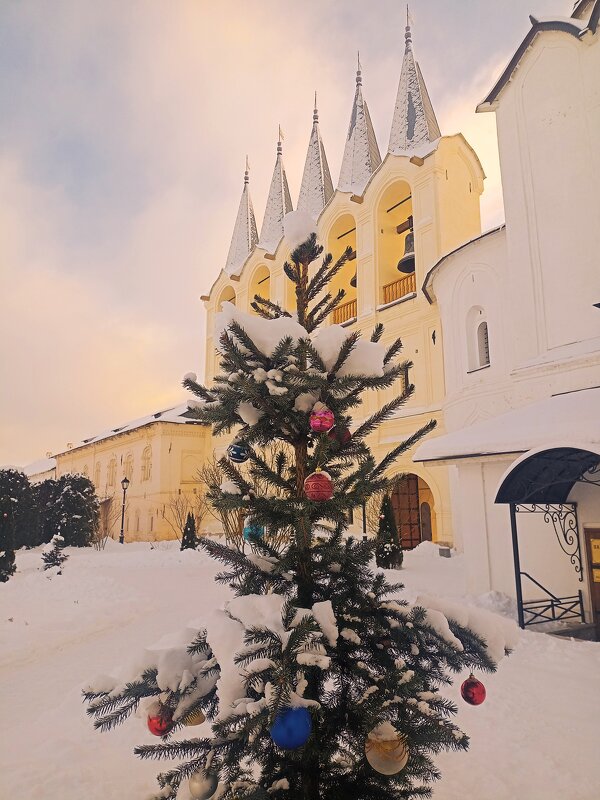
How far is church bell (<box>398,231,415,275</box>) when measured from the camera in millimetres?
22444

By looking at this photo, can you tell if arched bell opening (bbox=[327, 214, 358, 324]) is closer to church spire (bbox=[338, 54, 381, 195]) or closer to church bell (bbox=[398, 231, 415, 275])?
church spire (bbox=[338, 54, 381, 195])

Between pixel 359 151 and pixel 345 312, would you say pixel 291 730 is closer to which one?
pixel 345 312

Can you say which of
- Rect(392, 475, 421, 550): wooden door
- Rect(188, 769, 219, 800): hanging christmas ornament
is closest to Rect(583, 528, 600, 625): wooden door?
Rect(188, 769, 219, 800): hanging christmas ornament

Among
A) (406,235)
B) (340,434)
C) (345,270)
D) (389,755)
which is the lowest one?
(389,755)

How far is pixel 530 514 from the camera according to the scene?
9.86 meters

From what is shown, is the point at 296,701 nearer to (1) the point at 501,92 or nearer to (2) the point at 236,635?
(2) the point at 236,635

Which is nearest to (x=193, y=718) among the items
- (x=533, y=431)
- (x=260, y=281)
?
(x=533, y=431)

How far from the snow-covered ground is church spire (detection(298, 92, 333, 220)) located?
24.1m

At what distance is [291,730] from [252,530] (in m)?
0.91

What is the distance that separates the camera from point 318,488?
8.33ft

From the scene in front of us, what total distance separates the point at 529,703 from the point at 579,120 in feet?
36.0

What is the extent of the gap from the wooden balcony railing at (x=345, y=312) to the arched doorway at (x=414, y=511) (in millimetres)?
8396

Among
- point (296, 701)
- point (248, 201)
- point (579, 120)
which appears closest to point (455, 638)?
point (296, 701)

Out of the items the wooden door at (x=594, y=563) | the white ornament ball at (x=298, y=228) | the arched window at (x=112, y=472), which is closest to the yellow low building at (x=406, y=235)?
the wooden door at (x=594, y=563)
